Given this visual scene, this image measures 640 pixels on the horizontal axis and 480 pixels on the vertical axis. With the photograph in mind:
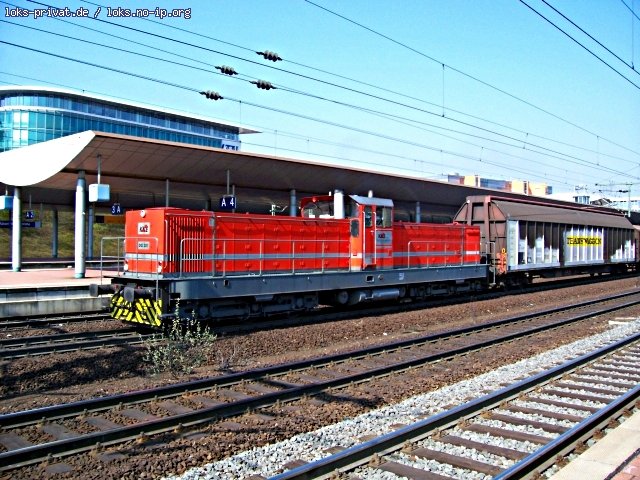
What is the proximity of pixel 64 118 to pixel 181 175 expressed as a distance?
129 feet

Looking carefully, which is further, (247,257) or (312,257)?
(312,257)

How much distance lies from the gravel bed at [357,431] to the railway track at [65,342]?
237 inches

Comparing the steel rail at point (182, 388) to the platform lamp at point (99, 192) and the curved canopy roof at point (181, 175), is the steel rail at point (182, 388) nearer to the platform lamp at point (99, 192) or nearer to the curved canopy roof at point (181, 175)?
the curved canopy roof at point (181, 175)

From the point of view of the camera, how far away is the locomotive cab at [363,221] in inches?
630

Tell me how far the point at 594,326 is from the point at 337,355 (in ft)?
26.1

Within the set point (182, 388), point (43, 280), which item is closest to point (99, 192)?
point (43, 280)

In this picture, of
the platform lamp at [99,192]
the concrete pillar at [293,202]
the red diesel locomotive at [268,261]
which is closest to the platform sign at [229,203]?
the concrete pillar at [293,202]

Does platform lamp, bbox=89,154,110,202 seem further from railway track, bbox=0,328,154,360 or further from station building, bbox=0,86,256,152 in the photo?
station building, bbox=0,86,256,152

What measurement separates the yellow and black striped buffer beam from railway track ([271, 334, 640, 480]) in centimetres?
691

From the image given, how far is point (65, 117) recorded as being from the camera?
181ft

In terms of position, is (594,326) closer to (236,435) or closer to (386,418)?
(386,418)

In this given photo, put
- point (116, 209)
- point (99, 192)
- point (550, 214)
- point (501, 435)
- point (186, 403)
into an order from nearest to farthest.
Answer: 1. point (501, 435)
2. point (186, 403)
3. point (99, 192)
4. point (550, 214)
5. point (116, 209)

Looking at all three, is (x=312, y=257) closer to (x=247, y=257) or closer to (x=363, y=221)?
(x=363, y=221)

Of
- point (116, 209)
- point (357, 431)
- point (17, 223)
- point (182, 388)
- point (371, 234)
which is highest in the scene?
point (116, 209)
